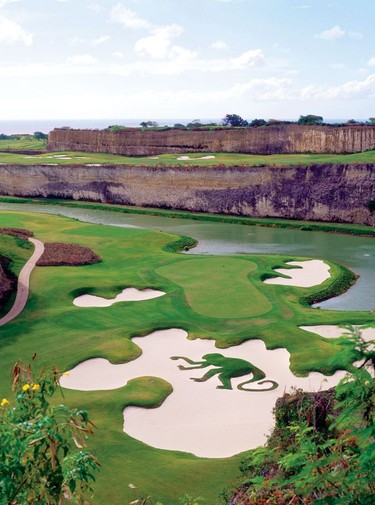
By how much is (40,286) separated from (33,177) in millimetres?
40958

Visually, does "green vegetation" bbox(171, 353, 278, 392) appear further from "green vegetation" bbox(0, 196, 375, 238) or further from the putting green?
"green vegetation" bbox(0, 196, 375, 238)

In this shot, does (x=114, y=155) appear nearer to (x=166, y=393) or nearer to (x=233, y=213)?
(x=233, y=213)

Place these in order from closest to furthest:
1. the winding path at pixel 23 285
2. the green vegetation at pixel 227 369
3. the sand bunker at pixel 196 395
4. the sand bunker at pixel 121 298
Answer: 1. the sand bunker at pixel 196 395
2. the green vegetation at pixel 227 369
3. the winding path at pixel 23 285
4. the sand bunker at pixel 121 298

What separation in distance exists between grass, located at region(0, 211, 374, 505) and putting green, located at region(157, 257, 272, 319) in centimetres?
5

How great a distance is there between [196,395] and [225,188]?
38.2 meters

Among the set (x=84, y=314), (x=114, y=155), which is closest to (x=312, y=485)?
(x=84, y=314)

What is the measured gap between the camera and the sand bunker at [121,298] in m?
24.8

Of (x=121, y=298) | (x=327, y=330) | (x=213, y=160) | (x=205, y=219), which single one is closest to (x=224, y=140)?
(x=213, y=160)

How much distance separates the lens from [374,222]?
46.0m

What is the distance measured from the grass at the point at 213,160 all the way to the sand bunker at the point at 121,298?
28.8 metres

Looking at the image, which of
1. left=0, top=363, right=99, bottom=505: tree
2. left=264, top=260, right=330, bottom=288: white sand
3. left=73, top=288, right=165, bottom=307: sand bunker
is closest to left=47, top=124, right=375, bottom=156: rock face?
left=264, top=260, right=330, bottom=288: white sand

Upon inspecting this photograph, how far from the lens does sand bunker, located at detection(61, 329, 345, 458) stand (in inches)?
563

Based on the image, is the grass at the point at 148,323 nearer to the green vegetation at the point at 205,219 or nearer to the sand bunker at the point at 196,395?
the sand bunker at the point at 196,395

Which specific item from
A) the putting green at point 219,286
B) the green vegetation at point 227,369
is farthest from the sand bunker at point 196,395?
the putting green at point 219,286
